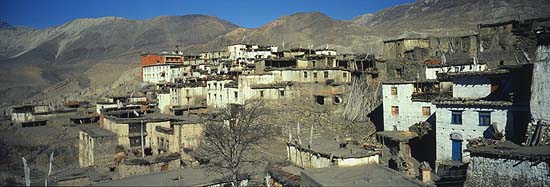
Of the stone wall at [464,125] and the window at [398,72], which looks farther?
the window at [398,72]

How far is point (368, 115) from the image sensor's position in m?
→ 31.5

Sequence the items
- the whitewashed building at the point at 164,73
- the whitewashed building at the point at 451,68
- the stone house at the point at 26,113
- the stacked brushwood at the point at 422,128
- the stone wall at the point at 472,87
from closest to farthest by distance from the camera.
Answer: the stone wall at the point at 472,87
the stacked brushwood at the point at 422,128
the whitewashed building at the point at 451,68
the stone house at the point at 26,113
the whitewashed building at the point at 164,73

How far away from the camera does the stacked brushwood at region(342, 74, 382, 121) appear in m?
31.6

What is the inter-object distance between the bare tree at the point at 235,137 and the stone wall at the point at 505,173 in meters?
9.51

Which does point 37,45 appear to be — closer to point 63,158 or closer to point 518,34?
point 63,158

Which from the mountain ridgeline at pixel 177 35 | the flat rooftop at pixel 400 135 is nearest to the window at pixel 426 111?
the flat rooftop at pixel 400 135

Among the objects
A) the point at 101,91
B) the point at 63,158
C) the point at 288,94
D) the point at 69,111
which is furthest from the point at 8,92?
the point at 288,94

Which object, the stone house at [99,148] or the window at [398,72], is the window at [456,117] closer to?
the window at [398,72]

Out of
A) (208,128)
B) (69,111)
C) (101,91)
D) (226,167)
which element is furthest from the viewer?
(101,91)

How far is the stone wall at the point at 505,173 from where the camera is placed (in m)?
14.8

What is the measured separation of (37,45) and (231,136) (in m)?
160

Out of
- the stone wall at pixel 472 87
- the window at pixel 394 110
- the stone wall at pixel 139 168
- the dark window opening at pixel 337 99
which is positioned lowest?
the stone wall at pixel 139 168

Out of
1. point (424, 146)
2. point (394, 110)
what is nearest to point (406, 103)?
point (394, 110)

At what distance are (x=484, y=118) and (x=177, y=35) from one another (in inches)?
6376
